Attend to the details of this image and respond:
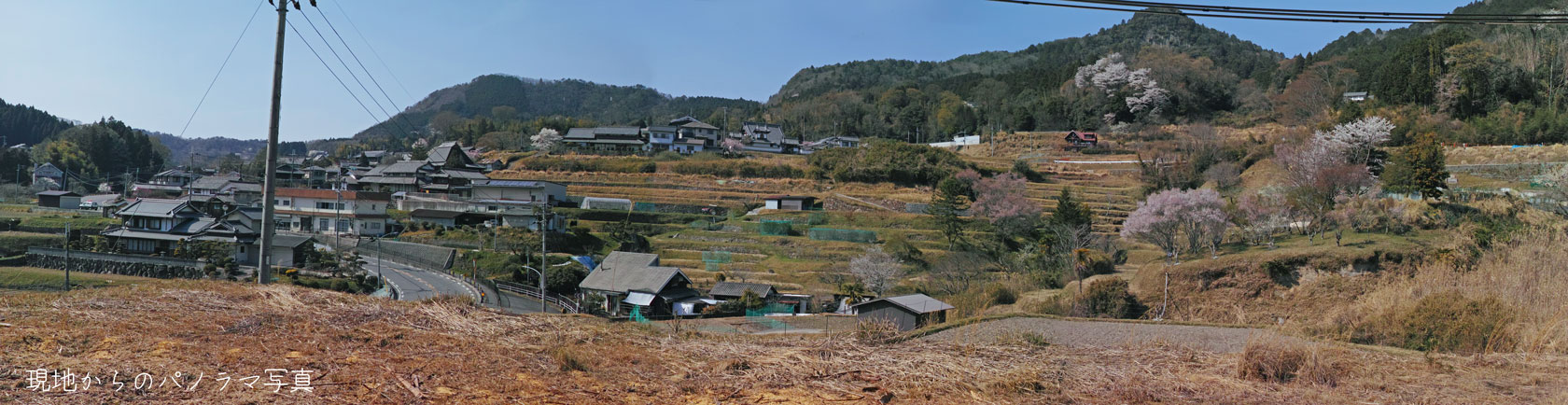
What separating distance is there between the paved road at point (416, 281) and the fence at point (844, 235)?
12576 millimetres

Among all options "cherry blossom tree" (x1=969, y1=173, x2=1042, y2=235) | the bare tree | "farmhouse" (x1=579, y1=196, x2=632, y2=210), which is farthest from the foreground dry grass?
"farmhouse" (x1=579, y1=196, x2=632, y2=210)

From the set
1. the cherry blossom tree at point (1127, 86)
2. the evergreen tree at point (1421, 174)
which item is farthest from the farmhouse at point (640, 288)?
the cherry blossom tree at point (1127, 86)

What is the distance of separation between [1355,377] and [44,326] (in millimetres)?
7915

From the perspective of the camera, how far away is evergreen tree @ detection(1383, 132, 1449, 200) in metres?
17.7

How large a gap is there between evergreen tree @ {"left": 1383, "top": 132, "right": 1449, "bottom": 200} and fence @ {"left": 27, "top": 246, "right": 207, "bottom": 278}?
31668mm

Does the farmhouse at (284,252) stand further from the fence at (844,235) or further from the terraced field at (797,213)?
the fence at (844,235)

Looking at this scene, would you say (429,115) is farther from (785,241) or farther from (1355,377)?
(1355,377)

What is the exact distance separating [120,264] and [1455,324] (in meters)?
27.5

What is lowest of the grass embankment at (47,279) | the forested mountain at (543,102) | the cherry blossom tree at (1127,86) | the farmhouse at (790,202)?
the grass embankment at (47,279)

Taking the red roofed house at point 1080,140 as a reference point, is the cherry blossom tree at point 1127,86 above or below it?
above

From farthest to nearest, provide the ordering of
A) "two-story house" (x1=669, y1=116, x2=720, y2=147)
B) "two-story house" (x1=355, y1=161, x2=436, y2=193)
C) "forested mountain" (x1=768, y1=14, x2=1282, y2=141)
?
"two-story house" (x1=669, y1=116, x2=720, y2=147)
"forested mountain" (x1=768, y1=14, x2=1282, y2=141)
"two-story house" (x1=355, y1=161, x2=436, y2=193)

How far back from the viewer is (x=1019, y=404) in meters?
3.32

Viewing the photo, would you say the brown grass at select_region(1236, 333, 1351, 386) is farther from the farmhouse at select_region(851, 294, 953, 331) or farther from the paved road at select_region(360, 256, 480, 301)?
the paved road at select_region(360, 256, 480, 301)

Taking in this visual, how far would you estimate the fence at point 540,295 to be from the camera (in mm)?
18719
